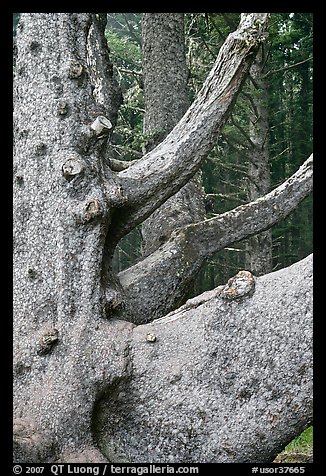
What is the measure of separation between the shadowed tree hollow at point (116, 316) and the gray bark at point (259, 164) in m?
5.61

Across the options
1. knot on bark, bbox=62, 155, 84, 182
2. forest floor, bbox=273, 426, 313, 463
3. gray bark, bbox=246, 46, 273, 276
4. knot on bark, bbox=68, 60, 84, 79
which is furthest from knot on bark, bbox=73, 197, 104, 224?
gray bark, bbox=246, 46, 273, 276

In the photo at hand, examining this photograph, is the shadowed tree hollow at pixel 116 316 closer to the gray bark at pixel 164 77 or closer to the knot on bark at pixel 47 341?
the knot on bark at pixel 47 341

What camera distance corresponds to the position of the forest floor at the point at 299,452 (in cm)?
339

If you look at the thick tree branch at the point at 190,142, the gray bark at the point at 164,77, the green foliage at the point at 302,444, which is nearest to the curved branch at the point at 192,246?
the thick tree branch at the point at 190,142

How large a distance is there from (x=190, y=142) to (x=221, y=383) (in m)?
1.44

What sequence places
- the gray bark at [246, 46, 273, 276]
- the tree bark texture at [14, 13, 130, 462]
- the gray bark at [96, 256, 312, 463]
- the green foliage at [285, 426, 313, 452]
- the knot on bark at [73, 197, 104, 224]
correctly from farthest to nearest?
the gray bark at [246, 46, 273, 276], the green foliage at [285, 426, 313, 452], the knot on bark at [73, 197, 104, 224], the tree bark texture at [14, 13, 130, 462], the gray bark at [96, 256, 312, 463]

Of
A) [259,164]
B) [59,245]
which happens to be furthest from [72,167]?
[259,164]

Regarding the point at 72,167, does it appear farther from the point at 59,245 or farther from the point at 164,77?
the point at 164,77

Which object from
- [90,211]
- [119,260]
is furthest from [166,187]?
[119,260]

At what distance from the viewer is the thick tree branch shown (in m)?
3.29

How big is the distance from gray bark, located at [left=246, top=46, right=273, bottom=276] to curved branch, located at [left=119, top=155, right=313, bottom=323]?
503cm

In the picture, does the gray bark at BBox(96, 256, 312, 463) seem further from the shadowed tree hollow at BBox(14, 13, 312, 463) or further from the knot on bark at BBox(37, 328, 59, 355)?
the knot on bark at BBox(37, 328, 59, 355)

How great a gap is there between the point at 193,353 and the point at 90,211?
0.90 metres
